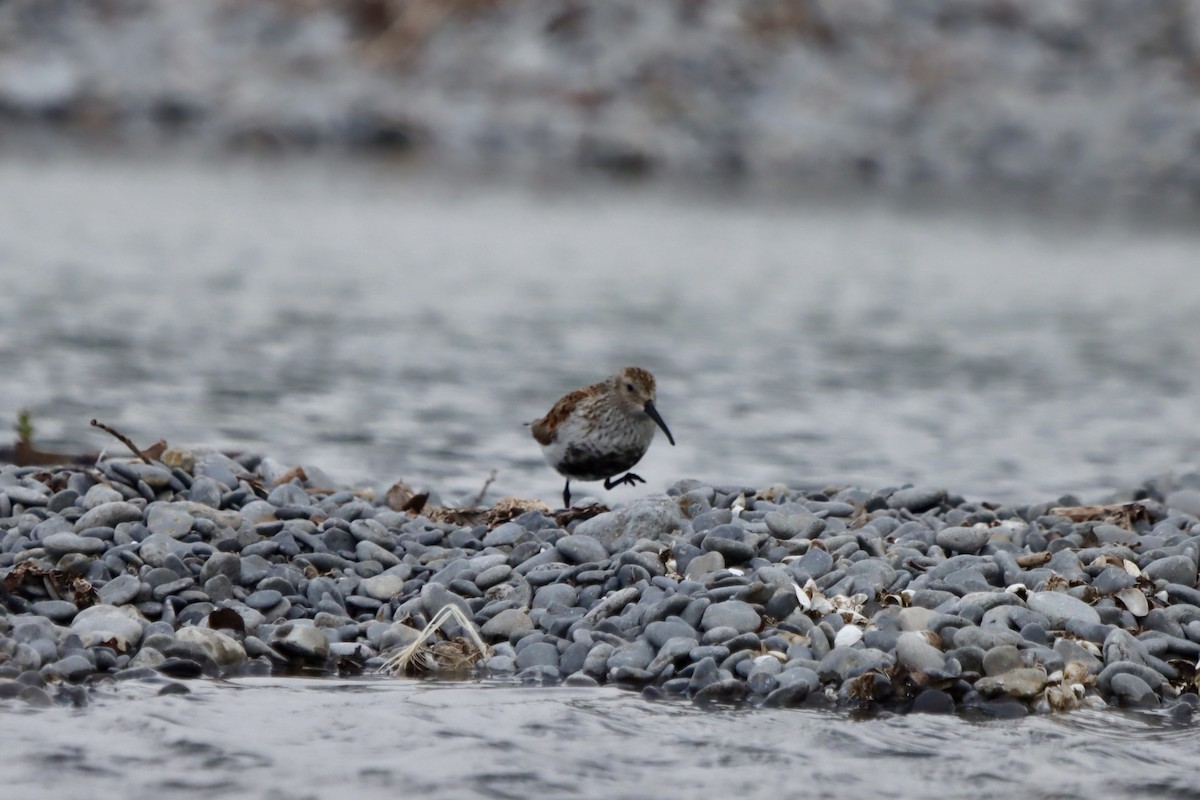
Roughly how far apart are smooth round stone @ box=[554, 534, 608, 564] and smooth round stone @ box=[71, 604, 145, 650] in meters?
1.90

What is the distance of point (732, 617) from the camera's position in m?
6.56

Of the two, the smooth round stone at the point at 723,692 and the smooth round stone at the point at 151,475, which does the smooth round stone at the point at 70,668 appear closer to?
the smooth round stone at the point at 151,475

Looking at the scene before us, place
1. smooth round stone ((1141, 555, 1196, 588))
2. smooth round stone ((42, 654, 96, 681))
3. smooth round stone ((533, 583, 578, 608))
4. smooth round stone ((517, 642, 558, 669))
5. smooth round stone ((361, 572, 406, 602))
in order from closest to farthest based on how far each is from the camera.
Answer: smooth round stone ((42, 654, 96, 681))
smooth round stone ((517, 642, 558, 669))
smooth round stone ((533, 583, 578, 608))
smooth round stone ((361, 572, 406, 602))
smooth round stone ((1141, 555, 1196, 588))

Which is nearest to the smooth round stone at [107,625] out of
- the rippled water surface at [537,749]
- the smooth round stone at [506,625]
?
the rippled water surface at [537,749]

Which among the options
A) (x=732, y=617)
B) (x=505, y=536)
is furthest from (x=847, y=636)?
(x=505, y=536)

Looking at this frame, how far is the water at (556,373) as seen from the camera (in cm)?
544

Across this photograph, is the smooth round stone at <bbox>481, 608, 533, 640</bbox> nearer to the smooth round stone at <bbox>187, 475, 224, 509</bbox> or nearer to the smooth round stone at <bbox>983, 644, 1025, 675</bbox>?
the smooth round stone at <bbox>187, 475, 224, 509</bbox>

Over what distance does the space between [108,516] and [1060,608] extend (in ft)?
14.2

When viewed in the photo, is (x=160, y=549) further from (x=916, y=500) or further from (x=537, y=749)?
(x=916, y=500)

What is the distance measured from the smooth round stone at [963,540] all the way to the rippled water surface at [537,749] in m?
1.52

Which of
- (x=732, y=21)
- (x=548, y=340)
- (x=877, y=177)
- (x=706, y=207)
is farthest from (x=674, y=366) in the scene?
(x=732, y=21)

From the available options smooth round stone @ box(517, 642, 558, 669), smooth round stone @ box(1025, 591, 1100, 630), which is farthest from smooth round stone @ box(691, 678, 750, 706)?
smooth round stone @ box(1025, 591, 1100, 630)

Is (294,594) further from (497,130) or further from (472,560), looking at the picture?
(497,130)

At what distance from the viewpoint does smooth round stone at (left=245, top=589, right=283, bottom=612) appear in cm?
681
